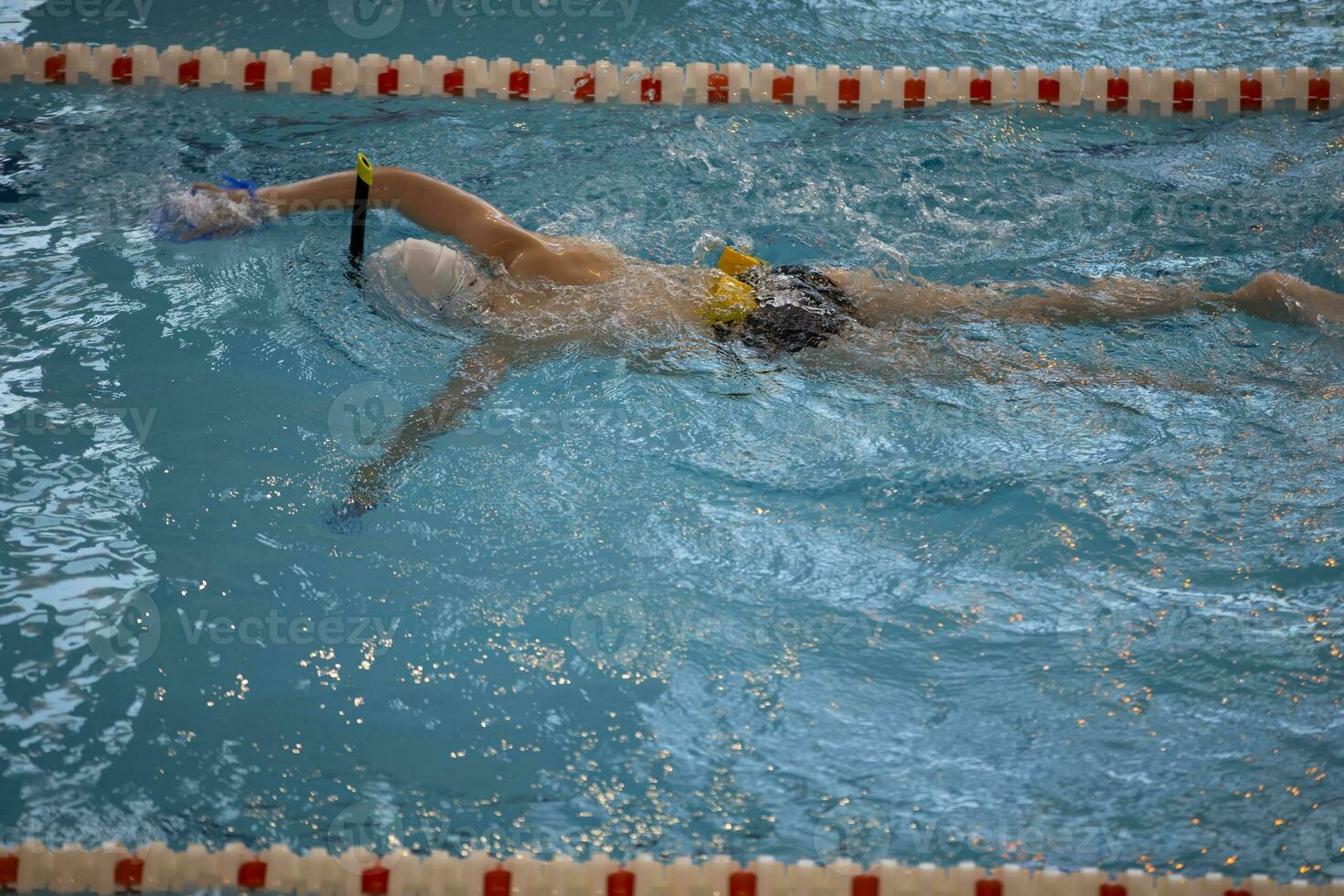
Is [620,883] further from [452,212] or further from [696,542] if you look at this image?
[452,212]

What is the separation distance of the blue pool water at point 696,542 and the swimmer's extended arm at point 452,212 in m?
0.30

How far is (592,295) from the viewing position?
10.3 feet

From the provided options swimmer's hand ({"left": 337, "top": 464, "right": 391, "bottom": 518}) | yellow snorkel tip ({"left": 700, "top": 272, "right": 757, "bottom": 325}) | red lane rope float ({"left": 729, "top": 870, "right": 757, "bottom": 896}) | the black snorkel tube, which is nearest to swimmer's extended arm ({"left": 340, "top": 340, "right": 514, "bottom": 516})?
swimmer's hand ({"left": 337, "top": 464, "right": 391, "bottom": 518})

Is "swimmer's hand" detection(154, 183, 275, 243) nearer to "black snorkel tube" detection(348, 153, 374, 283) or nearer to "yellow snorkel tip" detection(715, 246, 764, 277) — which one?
"black snorkel tube" detection(348, 153, 374, 283)

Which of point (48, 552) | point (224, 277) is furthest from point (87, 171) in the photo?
point (48, 552)

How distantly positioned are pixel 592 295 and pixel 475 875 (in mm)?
1638

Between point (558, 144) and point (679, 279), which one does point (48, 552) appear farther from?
point (558, 144)

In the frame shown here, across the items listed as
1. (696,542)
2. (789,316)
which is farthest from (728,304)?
(696,542)

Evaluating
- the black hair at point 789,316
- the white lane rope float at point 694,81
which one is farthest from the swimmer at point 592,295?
the white lane rope float at point 694,81

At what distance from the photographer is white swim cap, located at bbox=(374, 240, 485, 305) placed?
9.71ft

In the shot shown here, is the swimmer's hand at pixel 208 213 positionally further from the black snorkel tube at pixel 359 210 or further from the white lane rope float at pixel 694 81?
the white lane rope float at pixel 694 81

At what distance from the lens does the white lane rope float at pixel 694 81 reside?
473 centimetres

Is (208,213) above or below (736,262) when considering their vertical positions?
above

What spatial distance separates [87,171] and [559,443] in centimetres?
244
